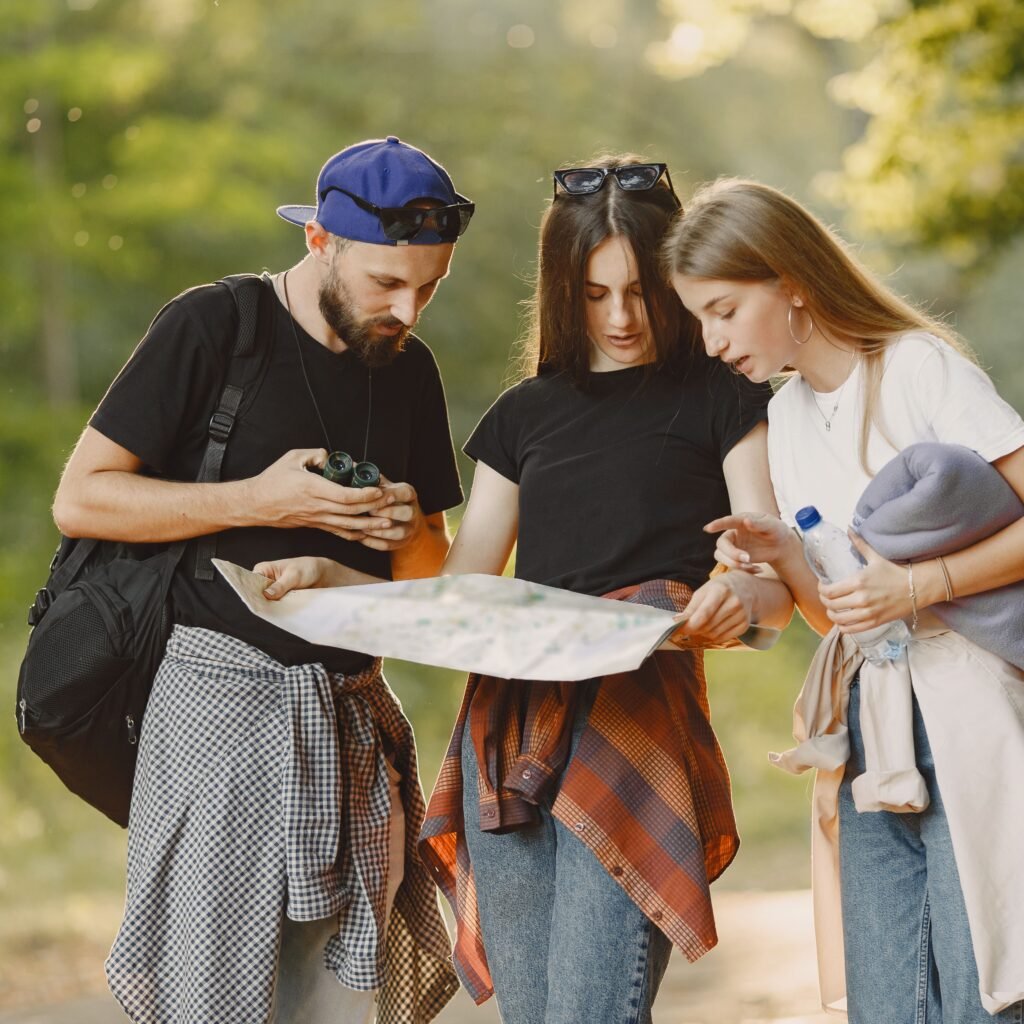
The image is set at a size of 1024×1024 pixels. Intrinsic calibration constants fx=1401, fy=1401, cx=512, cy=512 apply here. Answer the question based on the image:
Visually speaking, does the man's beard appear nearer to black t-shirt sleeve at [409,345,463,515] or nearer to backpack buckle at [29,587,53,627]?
black t-shirt sleeve at [409,345,463,515]

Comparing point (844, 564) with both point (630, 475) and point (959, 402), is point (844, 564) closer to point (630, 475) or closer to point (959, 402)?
point (959, 402)

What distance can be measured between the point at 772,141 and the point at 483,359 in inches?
138

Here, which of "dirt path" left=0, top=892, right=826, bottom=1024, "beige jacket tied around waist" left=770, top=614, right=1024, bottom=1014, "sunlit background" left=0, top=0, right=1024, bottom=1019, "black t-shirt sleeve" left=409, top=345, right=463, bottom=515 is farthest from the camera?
"sunlit background" left=0, top=0, right=1024, bottom=1019

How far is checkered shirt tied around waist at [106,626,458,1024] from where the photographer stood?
6.90 ft

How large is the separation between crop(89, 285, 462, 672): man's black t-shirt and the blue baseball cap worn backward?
0.18 m

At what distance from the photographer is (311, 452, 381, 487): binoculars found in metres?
2.10

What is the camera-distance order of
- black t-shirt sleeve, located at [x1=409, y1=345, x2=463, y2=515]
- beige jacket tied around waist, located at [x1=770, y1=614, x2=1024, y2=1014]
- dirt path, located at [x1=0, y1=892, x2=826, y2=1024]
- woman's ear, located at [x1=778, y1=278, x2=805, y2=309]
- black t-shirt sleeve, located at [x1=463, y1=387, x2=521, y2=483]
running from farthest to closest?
dirt path, located at [x1=0, y1=892, x2=826, y2=1024] → black t-shirt sleeve, located at [x1=409, y1=345, x2=463, y2=515] → black t-shirt sleeve, located at [x1=463, y1=387, x2=521, y2=483] → woman's ear, located at [x1=778, y1=278, x2=805, y2=309] → beige jacket tied around waist, located at [x1=770, y1=614, x2=1024, y2=1014]

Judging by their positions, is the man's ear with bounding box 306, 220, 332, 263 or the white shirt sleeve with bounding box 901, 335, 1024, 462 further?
the man's ear with bounding box 306, 220, 332, 263

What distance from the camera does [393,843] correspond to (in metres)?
2.25

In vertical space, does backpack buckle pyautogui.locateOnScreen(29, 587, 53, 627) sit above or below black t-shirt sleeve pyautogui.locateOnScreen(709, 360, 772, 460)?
below

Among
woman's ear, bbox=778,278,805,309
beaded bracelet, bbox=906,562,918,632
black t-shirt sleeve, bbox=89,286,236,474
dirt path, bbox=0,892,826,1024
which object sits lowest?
dirt path, bbox=0,892,826,1024

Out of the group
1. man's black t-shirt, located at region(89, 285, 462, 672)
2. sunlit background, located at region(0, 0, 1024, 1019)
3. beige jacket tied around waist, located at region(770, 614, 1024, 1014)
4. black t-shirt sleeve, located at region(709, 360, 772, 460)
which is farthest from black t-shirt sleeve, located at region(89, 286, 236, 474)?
sunlit background, located at region(0, 0, 1024, 1019)

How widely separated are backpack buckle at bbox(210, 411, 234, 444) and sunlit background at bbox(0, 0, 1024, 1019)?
4493mm

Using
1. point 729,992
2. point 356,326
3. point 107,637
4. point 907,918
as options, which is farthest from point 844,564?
point 729,992
